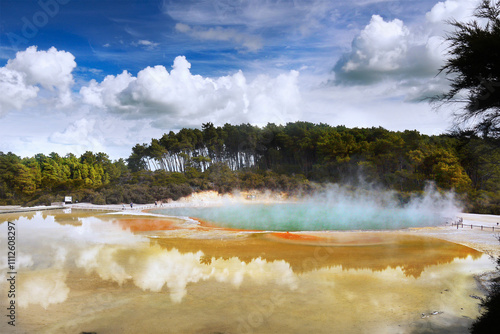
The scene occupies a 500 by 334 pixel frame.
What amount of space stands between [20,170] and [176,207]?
24.5 m

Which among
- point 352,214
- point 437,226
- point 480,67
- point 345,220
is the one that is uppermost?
point 480,67

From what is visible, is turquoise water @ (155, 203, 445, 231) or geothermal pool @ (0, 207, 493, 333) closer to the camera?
geothermal pool @ (0, 207, 493, 333)

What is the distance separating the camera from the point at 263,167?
62375 millimetres

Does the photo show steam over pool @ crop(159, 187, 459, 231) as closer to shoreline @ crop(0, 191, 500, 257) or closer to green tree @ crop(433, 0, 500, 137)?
shoreline @ crop(0, 191, 500, 257)

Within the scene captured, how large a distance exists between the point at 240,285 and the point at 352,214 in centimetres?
2323

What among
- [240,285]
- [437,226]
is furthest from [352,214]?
[240,285]

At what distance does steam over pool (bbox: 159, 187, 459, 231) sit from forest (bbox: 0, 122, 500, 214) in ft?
6.15

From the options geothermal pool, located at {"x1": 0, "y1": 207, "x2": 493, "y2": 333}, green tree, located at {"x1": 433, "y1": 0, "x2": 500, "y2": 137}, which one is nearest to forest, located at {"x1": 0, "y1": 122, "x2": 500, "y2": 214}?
geothermal pool, located at {"x1": 0, "y1": 207, "x2": 493, "y2": 333}

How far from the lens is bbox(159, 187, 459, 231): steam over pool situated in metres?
24.5

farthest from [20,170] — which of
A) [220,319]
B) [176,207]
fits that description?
[220,319]

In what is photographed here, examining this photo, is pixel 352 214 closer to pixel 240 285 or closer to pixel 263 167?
pixel 240 285

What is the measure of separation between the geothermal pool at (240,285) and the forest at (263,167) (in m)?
15.3

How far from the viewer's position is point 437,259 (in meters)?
14.0

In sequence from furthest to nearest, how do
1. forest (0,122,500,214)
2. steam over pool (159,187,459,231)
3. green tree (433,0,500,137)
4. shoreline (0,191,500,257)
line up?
forest (0,122,500,214), steam over pool (159,187,459,231), shoreline (0,191,500,257), green tree (433,0,500,137)
